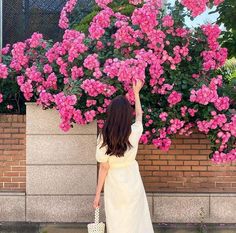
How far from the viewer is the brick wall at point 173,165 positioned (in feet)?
23.6

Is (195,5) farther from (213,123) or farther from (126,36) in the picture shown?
(213,123)

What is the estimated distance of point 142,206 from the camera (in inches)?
215

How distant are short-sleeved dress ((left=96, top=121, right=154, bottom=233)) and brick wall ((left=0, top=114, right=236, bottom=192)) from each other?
1846 mm

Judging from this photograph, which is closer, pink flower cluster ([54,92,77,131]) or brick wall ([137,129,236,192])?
pink flower cluster ([54,92,77,131])

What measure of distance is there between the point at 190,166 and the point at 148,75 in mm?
1417

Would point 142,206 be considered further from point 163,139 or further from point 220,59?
point 220,59

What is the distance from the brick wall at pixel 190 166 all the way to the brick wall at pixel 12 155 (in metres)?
1.56

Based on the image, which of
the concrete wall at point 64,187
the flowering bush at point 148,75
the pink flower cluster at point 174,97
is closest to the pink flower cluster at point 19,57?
the flowering bush at point 148,75

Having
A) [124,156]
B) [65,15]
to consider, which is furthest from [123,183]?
[65,15]

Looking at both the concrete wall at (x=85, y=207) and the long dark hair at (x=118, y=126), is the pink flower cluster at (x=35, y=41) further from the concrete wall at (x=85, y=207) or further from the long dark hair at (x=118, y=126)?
the long dark hair at (x=118, y=126)

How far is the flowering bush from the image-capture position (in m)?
6.34

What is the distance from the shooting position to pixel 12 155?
7.22 meters

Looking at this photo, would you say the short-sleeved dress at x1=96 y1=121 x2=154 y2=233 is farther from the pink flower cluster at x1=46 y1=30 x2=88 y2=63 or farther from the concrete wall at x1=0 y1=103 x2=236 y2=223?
the concrete wall at x1=0 y1=103 x2=236 y2=223

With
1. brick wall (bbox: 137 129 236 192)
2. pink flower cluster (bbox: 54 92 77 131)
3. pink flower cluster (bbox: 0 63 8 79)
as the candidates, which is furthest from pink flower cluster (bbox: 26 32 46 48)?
brick wall (bbox: 137 129 236 192)
